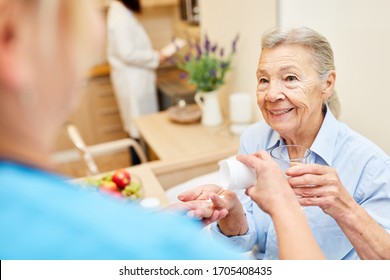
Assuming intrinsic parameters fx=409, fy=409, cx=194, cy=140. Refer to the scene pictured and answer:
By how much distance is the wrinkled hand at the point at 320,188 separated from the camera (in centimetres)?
79

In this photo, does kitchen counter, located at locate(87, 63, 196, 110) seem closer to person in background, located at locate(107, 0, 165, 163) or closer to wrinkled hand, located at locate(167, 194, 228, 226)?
person in background, located at locate(107, 0, 165, 163)

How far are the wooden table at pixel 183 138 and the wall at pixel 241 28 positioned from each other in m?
0.18

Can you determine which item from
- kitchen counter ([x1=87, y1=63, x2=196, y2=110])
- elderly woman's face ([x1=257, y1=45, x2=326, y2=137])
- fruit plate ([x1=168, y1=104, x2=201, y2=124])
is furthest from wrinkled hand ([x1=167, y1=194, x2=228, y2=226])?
kitchen counter ([x1=87, y1=63, x2=196, y2=110])

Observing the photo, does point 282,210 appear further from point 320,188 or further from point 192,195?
point 192,195

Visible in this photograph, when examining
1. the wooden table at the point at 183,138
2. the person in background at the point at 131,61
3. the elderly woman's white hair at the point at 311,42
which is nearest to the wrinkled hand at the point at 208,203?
the elderly woman's white hair at the point at 311,42

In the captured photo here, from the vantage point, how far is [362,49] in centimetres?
118

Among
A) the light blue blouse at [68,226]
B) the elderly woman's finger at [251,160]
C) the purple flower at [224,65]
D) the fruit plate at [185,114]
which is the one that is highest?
the light blue blouse at [68,226]

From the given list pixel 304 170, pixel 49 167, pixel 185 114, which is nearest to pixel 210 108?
pixel 185 114

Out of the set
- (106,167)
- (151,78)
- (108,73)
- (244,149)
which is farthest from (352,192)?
(108,73)

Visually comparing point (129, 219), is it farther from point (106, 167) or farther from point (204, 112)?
point (106, 167)

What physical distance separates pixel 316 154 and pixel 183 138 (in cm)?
98

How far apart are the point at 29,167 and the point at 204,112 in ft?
5.56

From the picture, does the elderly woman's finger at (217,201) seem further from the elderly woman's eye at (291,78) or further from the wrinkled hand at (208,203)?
the elderly woman's eye at (291,78)

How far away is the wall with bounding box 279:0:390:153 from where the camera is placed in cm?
114
